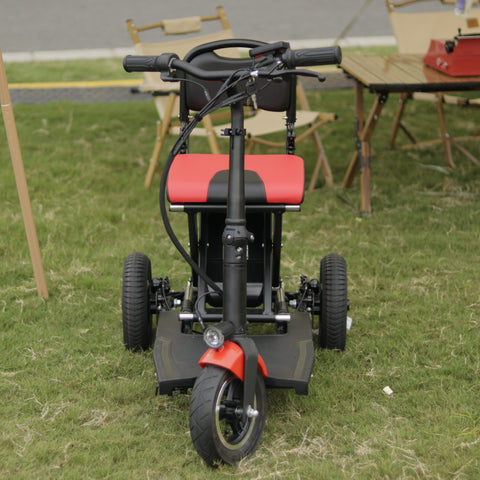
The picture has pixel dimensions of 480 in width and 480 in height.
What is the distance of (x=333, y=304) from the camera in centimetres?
324

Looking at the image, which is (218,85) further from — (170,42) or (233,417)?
(170,42)

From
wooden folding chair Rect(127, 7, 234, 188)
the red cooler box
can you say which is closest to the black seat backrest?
wooden folding chair Rect(127, 7, 234, 188)

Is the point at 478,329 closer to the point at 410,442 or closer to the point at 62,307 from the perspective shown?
the point at 410,442

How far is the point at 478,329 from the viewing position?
358 centimetres

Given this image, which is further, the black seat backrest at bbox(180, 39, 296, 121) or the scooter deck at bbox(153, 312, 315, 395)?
the black seat backrest at bbox(180, 39, 296, 121)

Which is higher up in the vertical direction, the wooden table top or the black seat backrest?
the black seat backrest

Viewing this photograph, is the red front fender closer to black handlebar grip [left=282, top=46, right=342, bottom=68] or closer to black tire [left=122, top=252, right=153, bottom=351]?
black tire [left=122, top=252, right=153, bottom=351]

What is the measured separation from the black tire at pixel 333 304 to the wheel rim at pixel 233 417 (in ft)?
2.49

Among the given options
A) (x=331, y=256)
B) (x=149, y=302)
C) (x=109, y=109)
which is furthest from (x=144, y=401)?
(x=109, y=109)

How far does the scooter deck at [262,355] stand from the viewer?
278 cm

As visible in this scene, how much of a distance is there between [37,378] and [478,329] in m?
2.17

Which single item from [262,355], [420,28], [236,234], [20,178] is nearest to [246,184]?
[236,234]

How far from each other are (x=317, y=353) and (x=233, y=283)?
0.95 meters

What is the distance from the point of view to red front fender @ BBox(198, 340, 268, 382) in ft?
8.14
